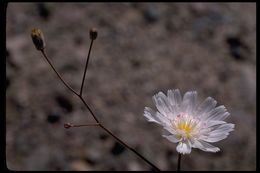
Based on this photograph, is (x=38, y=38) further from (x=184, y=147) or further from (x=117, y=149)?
(x=117, y=149)

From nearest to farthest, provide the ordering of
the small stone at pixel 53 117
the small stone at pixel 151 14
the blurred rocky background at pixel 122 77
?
the blurred rocky background at pixel 122 77 < the small stone at pixel 53 117 < the small stone at pixel 151 14

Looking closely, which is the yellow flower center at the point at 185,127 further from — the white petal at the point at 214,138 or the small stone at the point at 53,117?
the small stone at the point at 53,117

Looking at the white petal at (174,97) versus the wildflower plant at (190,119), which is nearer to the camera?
the wildflower plant at (190,119)

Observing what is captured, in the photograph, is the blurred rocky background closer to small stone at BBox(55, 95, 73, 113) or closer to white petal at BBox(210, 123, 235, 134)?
small stone at BBox(55, 95, 73, 113)

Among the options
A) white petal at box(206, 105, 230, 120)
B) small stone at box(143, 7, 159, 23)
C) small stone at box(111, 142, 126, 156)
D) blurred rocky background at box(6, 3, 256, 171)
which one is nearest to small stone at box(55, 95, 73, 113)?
blurred rocky background at box(6, 3, 256, 171)

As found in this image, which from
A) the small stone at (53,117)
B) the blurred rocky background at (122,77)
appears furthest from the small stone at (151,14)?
the small stone at (53,117)

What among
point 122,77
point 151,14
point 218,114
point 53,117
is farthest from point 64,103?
point 218,114
